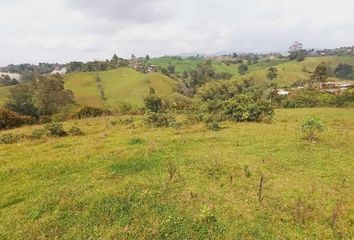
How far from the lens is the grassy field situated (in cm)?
988

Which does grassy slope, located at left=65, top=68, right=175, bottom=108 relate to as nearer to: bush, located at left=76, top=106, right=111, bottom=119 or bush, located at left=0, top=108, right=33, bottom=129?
bush, located at left=76, top=106, right=111, bottom=119

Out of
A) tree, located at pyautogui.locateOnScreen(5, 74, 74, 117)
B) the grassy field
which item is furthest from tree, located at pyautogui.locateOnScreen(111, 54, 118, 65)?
the grassy field

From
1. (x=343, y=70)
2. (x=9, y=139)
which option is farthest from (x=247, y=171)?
(x=343, y=70)

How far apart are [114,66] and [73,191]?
13484 cm

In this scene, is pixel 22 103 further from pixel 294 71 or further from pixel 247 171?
pixel 294 71

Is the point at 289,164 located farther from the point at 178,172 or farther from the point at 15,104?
the point at 15,104

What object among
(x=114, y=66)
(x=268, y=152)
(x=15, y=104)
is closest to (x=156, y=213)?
(x=268, y=152)

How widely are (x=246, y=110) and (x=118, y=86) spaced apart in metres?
85.3

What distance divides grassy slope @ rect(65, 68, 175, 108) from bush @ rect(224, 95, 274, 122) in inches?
2505

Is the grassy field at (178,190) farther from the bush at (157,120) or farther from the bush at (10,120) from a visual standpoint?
the bush at (10,120)

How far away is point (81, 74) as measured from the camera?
12012 centimetres

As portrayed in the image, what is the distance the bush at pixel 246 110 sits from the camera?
97.2 ft

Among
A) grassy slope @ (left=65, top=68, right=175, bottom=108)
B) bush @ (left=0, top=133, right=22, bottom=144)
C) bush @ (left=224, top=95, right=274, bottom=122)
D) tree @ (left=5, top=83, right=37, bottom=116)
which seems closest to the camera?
bush @ (left=0, top=133, right=22, bottom=144)

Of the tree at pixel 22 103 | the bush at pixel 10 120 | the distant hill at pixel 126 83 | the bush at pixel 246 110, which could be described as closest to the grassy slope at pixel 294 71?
the distant hill at pixel 126 83
